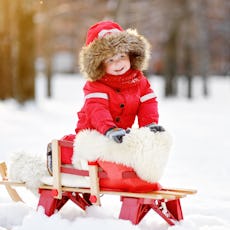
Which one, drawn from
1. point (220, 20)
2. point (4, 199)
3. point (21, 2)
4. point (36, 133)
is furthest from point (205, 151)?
point (220, 20)

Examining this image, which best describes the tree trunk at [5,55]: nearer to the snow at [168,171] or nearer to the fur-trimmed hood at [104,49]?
the snow at [168,171]

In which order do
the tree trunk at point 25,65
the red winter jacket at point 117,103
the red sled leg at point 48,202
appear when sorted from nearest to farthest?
the red winter jacket at point 117,103
the red sled leg at point 48,202
the tree trunk at point 25,65

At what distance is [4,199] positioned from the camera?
5.35 meters

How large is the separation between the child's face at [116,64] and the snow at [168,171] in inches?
40.3

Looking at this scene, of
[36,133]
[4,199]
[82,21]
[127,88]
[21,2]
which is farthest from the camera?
[82,21]

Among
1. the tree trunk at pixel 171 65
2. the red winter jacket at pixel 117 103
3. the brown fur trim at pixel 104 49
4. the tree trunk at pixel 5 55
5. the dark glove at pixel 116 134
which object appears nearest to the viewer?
the dark glove at pixel 116 134

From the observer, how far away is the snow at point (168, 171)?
14.5ft

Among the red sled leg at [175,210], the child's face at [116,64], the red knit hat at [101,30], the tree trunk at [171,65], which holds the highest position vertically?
the red knit hat at [101,30]

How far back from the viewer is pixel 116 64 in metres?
4.55

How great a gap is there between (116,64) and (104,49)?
0.14 m

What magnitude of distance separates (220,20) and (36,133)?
944 inches

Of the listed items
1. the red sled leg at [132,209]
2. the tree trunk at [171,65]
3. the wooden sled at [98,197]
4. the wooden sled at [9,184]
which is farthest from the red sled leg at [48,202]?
the tree trunk at [171,65]

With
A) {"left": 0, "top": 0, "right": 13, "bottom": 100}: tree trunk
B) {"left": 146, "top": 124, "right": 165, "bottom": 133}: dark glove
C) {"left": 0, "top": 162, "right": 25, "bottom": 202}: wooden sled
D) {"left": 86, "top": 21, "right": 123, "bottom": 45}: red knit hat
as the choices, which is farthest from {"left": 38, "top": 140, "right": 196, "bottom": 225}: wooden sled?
{"left": 0, "top": 0, "right": 13, "bottom": 100}: tree trunk

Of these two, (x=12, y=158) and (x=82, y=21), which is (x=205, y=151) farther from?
(x=82, y=21)
